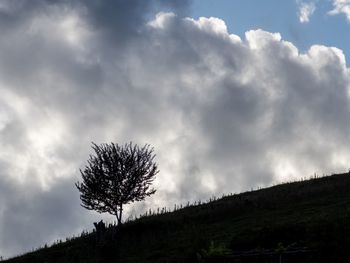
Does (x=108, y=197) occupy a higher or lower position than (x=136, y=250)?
higher

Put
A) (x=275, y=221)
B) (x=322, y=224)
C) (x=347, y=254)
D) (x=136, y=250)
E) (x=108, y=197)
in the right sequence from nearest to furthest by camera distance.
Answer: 1. (x=347, y=254)
2. (x=322, y=224)
3. (x=275, y=221)
4. (x=136, y=250)
5. (x=108, y=197)

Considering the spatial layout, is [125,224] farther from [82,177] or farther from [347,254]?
[347,254]

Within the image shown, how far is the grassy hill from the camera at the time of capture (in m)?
21.9

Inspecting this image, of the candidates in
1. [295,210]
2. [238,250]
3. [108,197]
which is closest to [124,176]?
[108,197]

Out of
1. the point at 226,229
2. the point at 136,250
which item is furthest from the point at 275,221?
the point at 136,250

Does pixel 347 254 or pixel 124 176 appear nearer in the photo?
pixel 347 254

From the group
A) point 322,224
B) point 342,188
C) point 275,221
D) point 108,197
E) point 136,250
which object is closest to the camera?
point 322,224

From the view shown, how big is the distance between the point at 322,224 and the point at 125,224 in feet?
71.8

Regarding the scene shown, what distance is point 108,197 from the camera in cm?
4281

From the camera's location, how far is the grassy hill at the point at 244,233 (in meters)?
21.9

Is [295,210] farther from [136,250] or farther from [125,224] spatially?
[125,224]

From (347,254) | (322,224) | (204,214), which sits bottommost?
(347,254)

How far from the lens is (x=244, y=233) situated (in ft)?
90.6

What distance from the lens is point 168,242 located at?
31953mm
